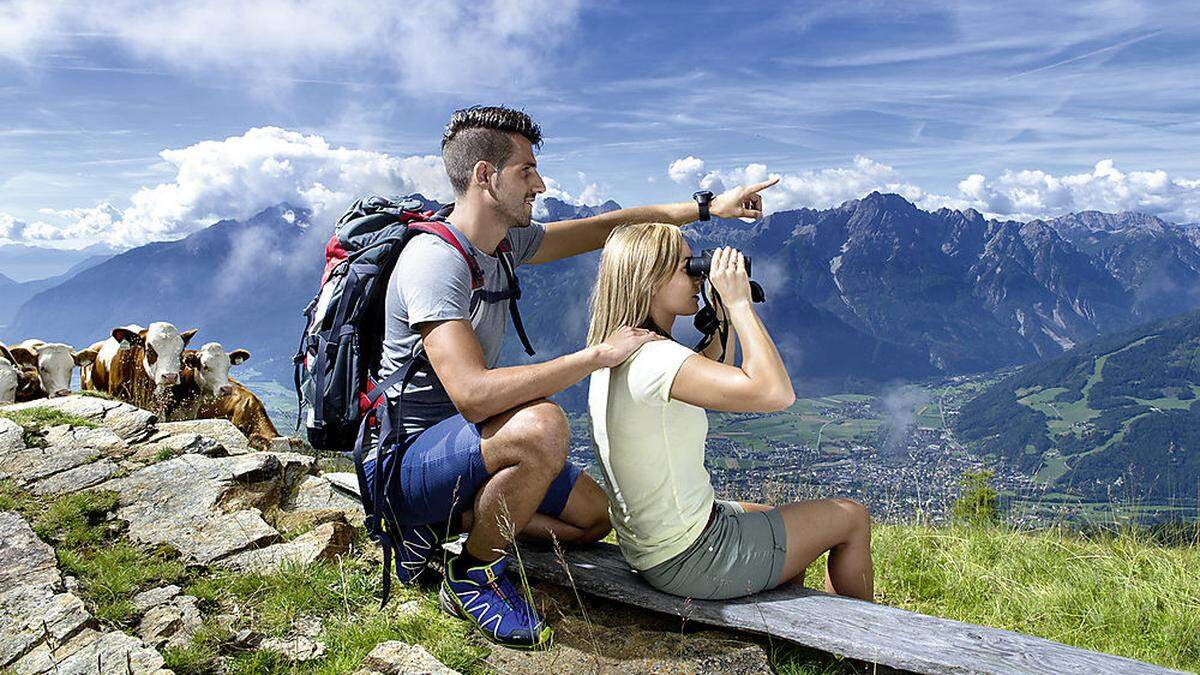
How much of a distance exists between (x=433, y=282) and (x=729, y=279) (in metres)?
1.36

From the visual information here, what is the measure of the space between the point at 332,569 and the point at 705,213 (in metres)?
3.32

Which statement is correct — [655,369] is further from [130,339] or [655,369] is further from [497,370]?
[130,339]

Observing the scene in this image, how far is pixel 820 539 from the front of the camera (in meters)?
4.14

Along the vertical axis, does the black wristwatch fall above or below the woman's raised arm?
above

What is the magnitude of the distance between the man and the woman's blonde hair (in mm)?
135

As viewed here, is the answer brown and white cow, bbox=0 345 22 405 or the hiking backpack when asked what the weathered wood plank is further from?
brown and white cow, bbox=0 345 22 405

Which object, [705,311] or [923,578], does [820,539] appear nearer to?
[705,311]

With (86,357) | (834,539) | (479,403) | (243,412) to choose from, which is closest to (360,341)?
(479,403)

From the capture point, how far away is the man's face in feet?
13.8

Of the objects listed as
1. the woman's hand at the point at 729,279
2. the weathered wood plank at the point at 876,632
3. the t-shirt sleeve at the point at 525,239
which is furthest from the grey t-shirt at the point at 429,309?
the weathered wood plank at the point at 876,632

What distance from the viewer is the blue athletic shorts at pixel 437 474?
394 cm

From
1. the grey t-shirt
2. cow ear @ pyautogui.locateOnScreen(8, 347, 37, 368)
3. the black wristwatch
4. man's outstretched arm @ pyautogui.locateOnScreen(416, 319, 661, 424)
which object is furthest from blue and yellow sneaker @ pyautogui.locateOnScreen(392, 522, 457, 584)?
cow ear @ pyautogui.locateOnScreen(8, 347, 37, 368)

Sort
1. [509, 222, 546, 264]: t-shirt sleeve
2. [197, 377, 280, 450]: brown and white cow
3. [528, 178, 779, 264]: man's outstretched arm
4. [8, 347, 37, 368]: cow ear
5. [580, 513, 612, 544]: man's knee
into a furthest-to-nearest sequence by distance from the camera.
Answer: [8, 347, 37, 368]: cow ear → [197, 377, 280, 450]: brown and white cow → [528, 178, 779, 264]: man's outstretched arm → [509, 222, 546, 264]: t-shirt sleeve → [580, 513, 612, 544]: man's knee

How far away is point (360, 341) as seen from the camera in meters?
4.28
